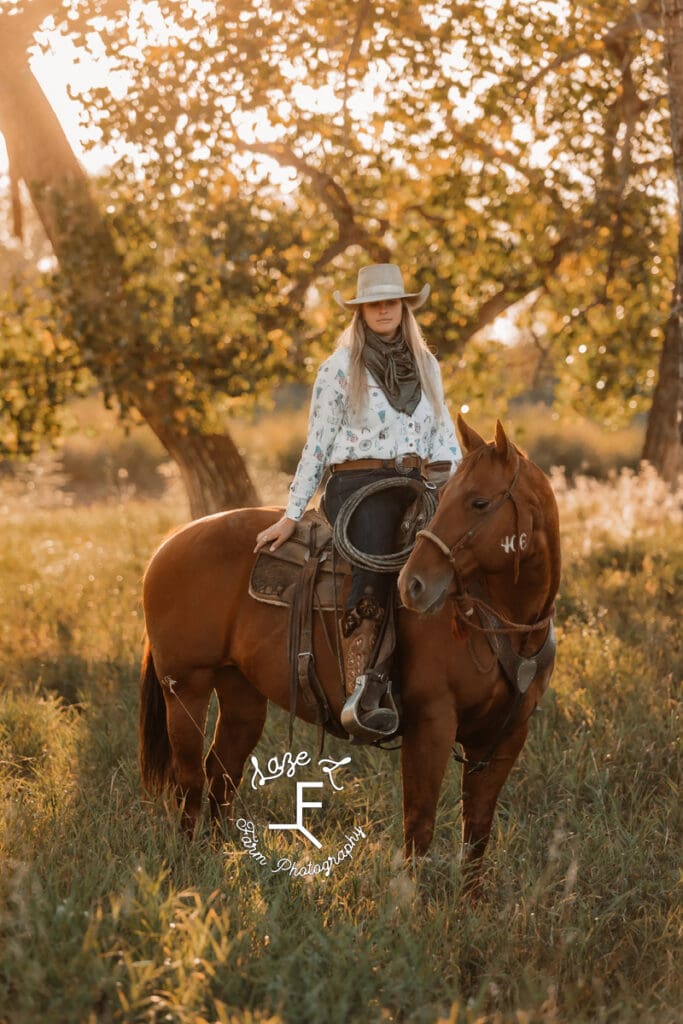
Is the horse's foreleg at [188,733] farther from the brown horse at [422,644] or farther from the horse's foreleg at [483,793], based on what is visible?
the horse's foreleg at [483,793]

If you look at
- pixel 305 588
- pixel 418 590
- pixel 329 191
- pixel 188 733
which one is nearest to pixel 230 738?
pixel 188 733

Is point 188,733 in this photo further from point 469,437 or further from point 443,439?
point 469,437

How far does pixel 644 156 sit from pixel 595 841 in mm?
7293

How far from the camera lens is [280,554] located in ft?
16.0

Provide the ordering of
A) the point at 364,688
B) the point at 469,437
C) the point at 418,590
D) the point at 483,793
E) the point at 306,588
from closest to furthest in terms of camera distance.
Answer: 1. the point at 418,590
2. the point at 469,437
3. the point at 364,688
4. the point at 483,793
5. the point at 306,588

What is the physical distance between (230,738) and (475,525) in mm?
2009

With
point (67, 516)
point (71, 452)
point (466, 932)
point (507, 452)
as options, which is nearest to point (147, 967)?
point (466, 932)

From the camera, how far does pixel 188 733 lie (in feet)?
16.9

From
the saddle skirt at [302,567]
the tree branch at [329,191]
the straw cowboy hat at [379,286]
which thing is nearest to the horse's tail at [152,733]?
the saddle skirt at [302,567]

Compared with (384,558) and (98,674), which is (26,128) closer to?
(98,674)

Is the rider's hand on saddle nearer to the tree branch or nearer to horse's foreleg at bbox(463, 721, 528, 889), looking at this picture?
horse's foreleg at bbox(463, 721, 528, 889)

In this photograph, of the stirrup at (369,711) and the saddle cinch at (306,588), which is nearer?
the stirrup at (369,711)

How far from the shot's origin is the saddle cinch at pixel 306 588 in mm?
4742

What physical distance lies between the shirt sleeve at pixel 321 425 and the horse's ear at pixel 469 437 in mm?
675
